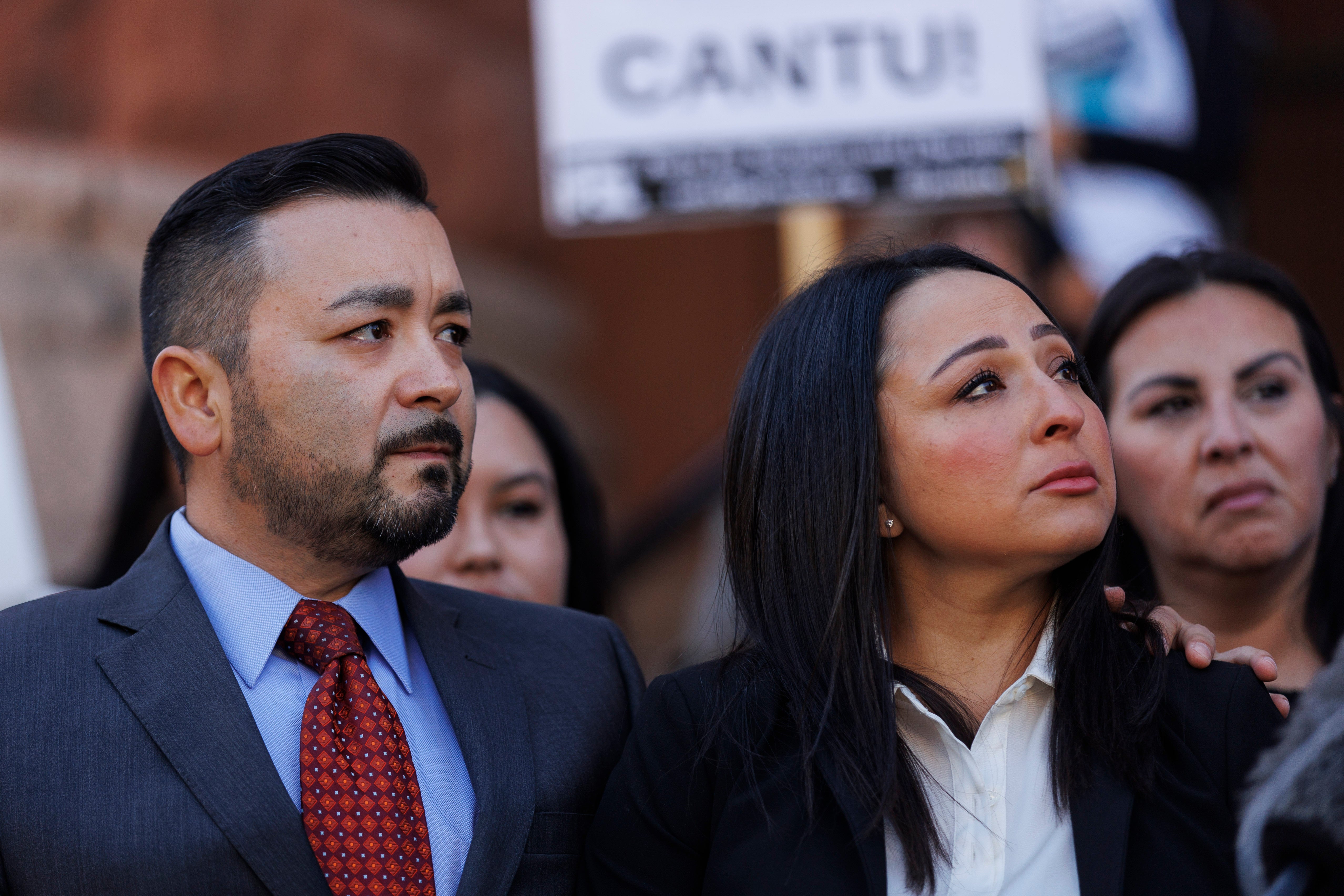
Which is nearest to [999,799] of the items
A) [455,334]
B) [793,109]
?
[455,334]

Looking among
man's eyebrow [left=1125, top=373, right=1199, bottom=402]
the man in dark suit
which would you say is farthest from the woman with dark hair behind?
the man in dark suit

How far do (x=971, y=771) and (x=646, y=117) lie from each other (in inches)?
79.4

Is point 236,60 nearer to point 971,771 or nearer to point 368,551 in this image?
point 368,551

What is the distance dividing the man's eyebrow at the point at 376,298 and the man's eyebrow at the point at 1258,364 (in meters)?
1.73

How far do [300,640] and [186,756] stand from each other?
10.1 inches

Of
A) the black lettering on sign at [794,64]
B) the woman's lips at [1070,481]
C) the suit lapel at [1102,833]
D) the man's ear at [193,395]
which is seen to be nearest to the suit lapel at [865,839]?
the suit lapel at [1102,833]

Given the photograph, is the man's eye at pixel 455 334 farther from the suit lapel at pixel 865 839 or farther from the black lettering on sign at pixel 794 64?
the black lettering on sign at pixel 794 64

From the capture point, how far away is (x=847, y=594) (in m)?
2.09

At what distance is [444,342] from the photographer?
2229mm

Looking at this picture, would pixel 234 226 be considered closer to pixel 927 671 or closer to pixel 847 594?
pixel 847 594

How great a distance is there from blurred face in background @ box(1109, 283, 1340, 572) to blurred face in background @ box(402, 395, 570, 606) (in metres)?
1.29

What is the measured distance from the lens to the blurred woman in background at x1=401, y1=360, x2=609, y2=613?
9.68 ft

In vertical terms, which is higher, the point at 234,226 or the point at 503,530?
the point at 234,226

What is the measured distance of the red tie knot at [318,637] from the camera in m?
2.05
